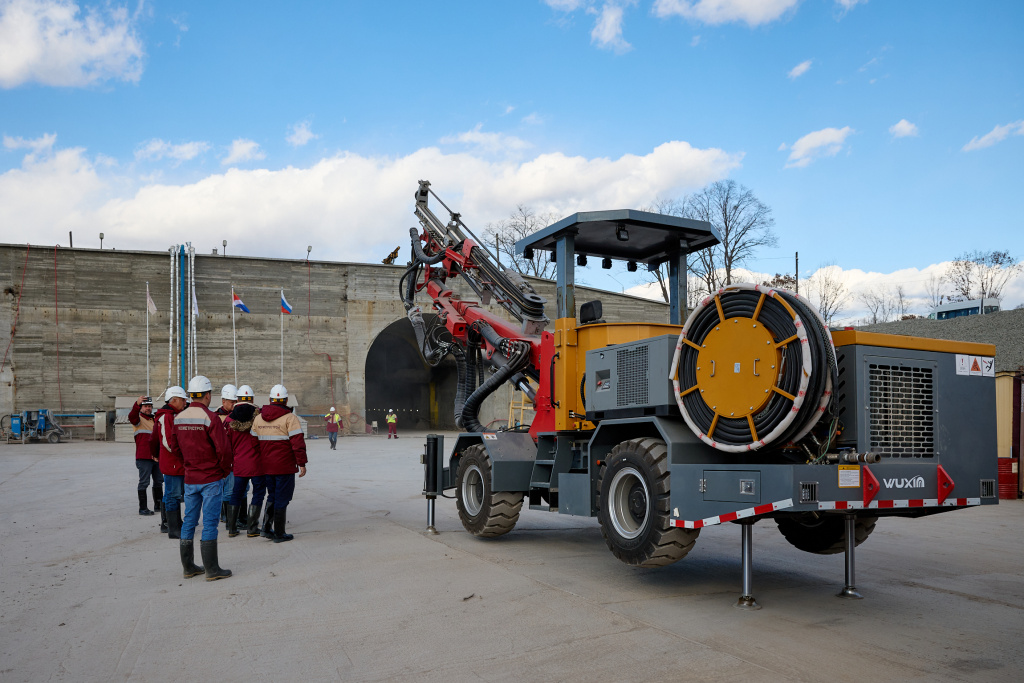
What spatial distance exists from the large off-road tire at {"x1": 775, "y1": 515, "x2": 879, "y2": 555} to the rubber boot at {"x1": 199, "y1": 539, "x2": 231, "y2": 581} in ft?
17.1

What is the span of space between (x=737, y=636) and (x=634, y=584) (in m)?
1.73

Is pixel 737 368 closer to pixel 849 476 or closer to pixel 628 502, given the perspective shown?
pixel 849 476

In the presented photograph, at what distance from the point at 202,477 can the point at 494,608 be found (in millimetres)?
3171

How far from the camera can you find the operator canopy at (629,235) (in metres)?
8.36

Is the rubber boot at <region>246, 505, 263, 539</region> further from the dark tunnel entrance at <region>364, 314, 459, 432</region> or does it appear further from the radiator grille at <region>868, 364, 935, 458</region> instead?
the dark tunnel entrance at <region>364, 314, 459, 432</region>

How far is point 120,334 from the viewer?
34625mm

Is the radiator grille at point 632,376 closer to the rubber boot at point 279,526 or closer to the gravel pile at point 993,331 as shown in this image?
the rubber boot at point 279,526

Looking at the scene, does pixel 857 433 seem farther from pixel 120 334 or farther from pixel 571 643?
pixel 120 334

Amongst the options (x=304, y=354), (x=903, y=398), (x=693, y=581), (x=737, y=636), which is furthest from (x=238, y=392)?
(x=304, y=354)

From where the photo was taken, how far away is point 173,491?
938cm

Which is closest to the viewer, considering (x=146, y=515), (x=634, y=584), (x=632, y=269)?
(x=634, y=584)

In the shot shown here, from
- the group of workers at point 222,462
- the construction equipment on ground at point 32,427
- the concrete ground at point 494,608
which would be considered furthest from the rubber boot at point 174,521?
the construction equipment on ground at point 32,427

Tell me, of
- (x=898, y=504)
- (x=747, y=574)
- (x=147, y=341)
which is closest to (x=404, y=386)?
(x=147, y=341)

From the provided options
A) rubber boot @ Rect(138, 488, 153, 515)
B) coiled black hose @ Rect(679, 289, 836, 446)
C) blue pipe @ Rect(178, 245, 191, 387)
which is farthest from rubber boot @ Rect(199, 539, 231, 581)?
blue pipe @ Rect(178, 245, 191, 387)
